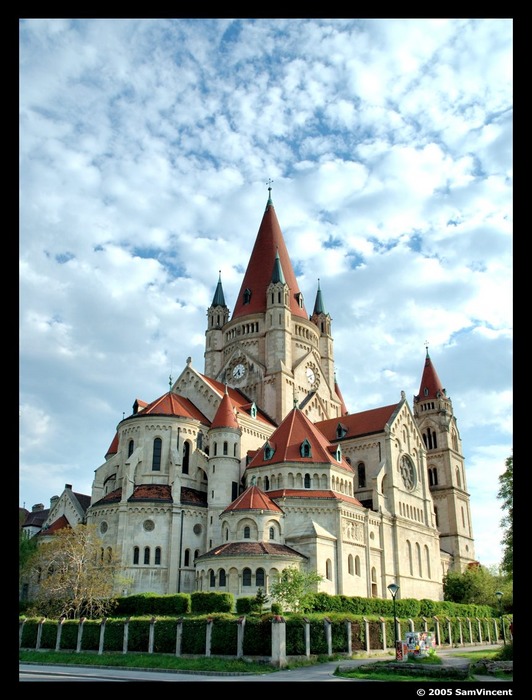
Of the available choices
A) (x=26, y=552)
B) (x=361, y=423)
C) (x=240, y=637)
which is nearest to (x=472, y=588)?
(x=361, y=423)

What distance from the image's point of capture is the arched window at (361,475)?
221 feet

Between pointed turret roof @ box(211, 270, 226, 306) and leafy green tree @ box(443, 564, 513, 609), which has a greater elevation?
pointed turret roof @ box(211, 270, 226, 306)

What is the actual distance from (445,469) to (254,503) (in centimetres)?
5017

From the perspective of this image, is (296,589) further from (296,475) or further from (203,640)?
(296,475)

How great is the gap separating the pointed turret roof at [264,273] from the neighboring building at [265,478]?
0.94 ft

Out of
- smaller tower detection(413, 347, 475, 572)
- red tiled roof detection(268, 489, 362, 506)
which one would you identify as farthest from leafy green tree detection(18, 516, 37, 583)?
smaller tower detection(413, 347, 475, 572)

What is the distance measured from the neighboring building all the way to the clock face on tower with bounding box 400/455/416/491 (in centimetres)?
18

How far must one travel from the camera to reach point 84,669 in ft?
113

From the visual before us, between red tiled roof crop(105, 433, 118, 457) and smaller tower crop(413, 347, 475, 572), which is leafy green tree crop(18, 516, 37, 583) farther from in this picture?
smaller tower crop(413, 347, 475, 572)

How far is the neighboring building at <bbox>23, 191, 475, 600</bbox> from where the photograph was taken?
174 ft

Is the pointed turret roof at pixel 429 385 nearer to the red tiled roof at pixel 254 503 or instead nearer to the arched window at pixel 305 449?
the arched window at pixel 305 449

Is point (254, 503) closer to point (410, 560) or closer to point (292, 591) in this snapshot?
point (292, 591)
